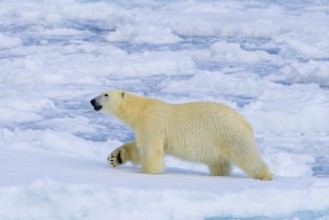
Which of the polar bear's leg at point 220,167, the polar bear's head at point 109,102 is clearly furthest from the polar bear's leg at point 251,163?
the polar bear's head at point 109,102

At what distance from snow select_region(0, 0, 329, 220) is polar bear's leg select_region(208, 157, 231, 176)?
54 millimetres

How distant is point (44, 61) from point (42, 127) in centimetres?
311

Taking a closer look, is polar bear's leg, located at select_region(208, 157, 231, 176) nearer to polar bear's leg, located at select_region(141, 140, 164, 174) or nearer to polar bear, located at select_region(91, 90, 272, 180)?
polar bear, located at select_region(91, 90, 272, 180)

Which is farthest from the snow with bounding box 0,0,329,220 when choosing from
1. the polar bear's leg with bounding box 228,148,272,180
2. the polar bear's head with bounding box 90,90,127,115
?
the polar bear's head with bounding box 90,90,127,115

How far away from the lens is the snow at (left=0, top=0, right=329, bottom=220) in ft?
9.87

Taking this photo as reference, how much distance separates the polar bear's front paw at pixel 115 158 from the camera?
155 inches

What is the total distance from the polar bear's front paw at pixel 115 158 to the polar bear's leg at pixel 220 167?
0.49 metres

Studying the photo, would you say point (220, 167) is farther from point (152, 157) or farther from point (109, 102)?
point (109, 102)

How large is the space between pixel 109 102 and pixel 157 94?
12.4 ft

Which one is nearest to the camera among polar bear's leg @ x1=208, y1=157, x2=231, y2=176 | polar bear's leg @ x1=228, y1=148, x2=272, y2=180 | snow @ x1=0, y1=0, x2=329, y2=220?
snow @ x1=0, y1=0, x2=329, y2=220

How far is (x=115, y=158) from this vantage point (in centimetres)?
395

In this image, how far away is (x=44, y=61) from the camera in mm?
9492

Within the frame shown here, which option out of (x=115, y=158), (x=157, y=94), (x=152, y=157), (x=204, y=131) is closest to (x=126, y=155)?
(x=115, y=158)

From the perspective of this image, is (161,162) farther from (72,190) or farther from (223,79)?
(223,79)
